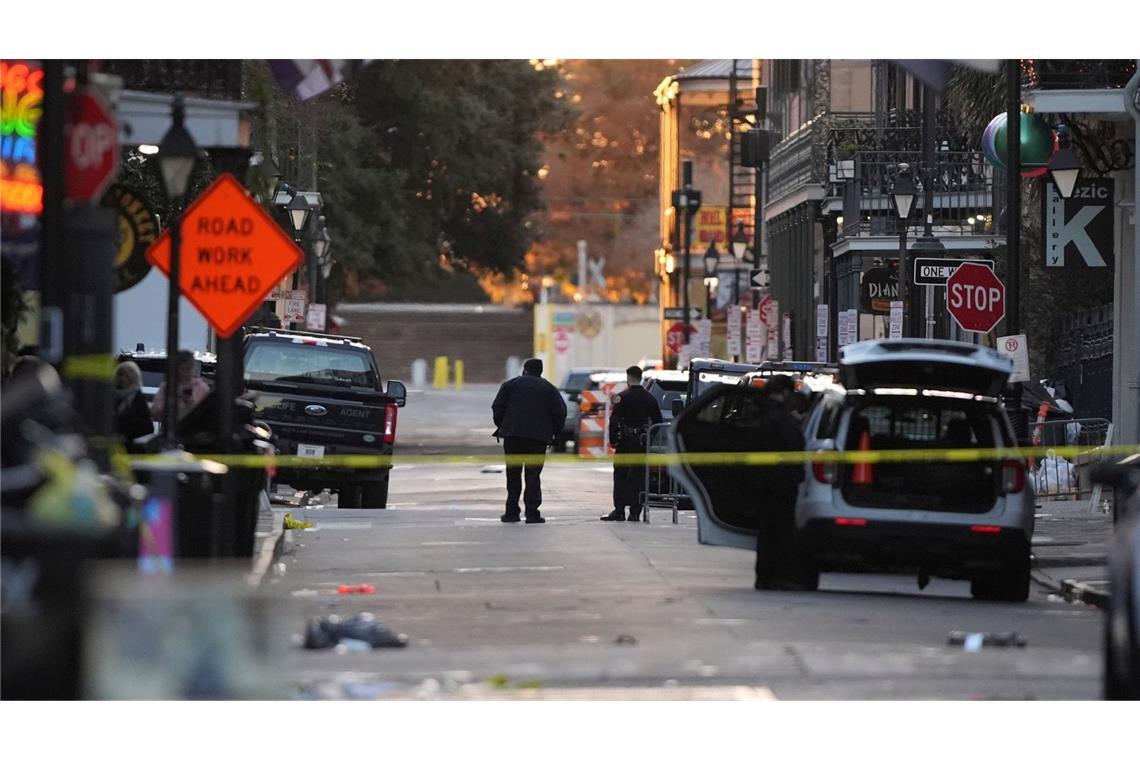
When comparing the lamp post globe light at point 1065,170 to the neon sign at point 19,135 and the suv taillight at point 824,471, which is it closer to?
the suv taillight at point 824,471

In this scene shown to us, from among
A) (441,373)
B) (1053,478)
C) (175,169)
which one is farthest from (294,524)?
(441,373)

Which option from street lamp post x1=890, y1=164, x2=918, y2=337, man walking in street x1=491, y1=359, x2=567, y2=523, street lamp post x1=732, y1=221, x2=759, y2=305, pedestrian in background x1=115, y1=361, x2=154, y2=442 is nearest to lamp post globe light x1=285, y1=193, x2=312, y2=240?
street lamp post x1=890, y1=164, x2=918, y2=337

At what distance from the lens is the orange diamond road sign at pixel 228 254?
18.0m

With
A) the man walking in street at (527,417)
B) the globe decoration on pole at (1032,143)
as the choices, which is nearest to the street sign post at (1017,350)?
the globe decoration on pole at (1032,143)

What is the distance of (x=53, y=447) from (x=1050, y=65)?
17.0 m

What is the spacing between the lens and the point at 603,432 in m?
40.6

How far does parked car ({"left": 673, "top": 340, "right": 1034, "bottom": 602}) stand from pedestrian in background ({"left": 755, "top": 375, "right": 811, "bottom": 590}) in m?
0.11

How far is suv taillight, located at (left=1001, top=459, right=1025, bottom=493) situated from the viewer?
55.1 feet

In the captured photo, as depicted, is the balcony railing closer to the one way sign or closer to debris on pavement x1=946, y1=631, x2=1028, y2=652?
the one way sign

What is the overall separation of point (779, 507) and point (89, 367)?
6233 mm

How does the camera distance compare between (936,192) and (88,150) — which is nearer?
(88,150)

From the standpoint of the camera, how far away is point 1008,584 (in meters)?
17.2

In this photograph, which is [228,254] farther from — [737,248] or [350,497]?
[737,248]

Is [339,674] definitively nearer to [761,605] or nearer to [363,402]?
[761,605]
